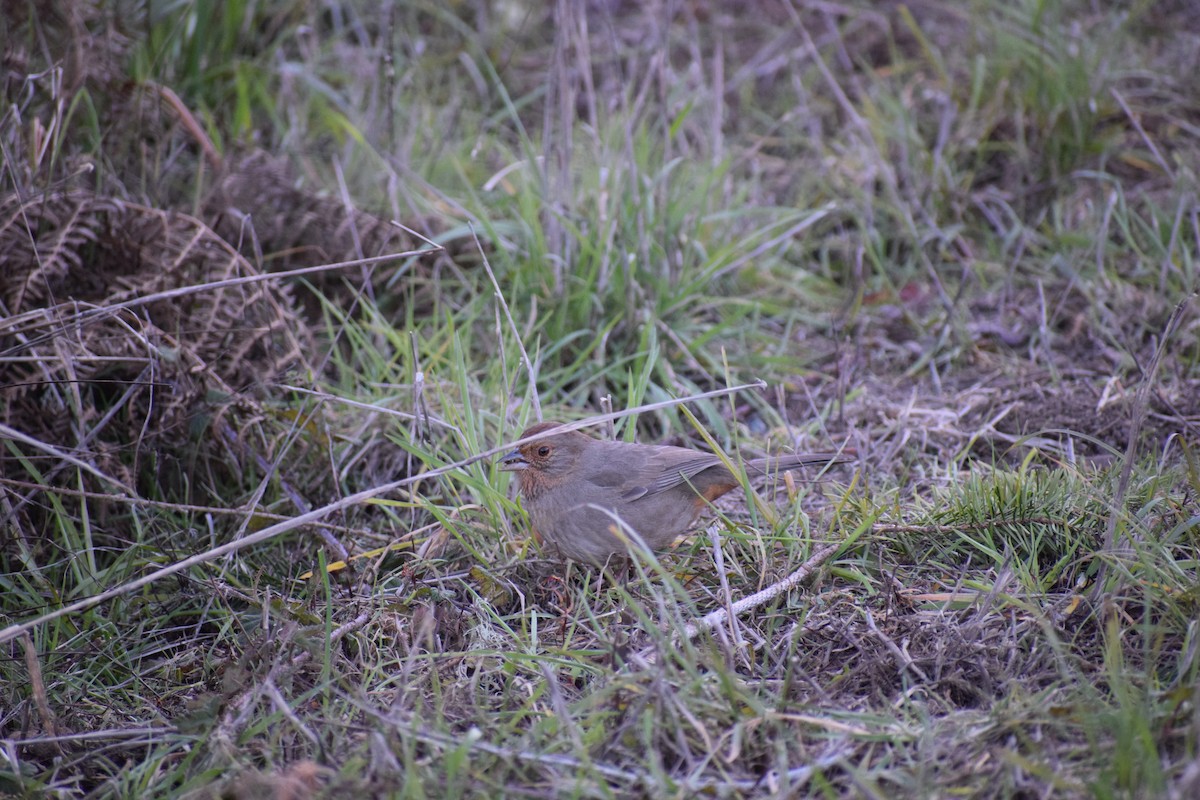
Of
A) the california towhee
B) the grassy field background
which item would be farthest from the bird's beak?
the grassy field background

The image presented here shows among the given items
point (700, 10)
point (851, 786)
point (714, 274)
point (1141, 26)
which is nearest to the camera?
point (851, 786)

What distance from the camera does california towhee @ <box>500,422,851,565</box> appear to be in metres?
3.50

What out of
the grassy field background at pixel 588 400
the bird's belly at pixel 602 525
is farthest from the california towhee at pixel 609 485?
the grassy field background at pixel 588 400

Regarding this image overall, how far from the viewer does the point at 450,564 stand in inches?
144

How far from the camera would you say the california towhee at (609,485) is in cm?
350

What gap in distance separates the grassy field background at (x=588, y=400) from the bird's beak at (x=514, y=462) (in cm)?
11

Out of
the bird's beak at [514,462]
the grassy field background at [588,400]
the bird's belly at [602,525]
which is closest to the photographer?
the grassy field background at [588,400]

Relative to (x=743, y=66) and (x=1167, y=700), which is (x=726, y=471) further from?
(x=743, y=66)

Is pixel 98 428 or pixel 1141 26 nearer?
pixel 98 428

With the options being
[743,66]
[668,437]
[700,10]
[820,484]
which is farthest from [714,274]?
[700,10]

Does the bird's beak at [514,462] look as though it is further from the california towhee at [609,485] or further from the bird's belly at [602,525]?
the bird's belly at [602,525]

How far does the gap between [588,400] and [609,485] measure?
1.00 metres

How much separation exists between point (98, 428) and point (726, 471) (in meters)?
2.28

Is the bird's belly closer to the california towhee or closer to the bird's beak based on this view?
the california towhee
